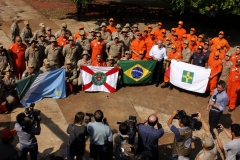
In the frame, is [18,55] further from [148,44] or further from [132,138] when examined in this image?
[132,138]

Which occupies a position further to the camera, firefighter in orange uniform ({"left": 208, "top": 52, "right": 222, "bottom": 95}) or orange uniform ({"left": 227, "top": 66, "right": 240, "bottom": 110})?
firefighter in orange uniform ({"left": 208, "top": 52, "right": 222, "bottom": 95})

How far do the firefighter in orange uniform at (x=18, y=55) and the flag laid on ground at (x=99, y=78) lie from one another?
2.03m

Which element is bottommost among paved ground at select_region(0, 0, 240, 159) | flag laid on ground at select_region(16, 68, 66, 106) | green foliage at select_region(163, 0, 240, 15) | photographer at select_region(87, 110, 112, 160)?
paved ground at select_region(0, 0, 240, 159)

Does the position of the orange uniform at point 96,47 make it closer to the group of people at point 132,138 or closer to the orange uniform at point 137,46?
the orange uniform at point 137,46

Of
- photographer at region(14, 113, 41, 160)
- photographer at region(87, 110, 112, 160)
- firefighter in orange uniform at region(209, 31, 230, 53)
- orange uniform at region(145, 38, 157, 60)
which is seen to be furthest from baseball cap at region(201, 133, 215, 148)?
firefighter in orange uniform at region(209, 31, 230, 53)

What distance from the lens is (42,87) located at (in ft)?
34.2

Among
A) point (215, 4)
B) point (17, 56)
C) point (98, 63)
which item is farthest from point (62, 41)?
point (215, 4)

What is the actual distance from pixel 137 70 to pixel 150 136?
525 centimetres

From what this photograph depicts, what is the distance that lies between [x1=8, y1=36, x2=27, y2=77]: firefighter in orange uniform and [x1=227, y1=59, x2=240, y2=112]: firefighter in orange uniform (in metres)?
6.90

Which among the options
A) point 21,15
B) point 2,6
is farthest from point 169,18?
point 2,6

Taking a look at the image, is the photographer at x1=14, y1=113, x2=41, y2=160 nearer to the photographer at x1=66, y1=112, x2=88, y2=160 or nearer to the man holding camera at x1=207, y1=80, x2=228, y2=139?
the photographer at x1=66, y1=112, x2=88, y2=160

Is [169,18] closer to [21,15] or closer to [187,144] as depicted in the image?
[21,15]

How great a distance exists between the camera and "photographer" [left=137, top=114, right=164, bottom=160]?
21.2 ft

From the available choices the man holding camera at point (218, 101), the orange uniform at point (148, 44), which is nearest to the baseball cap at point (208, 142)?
the man holding camera at point (218, 101)
